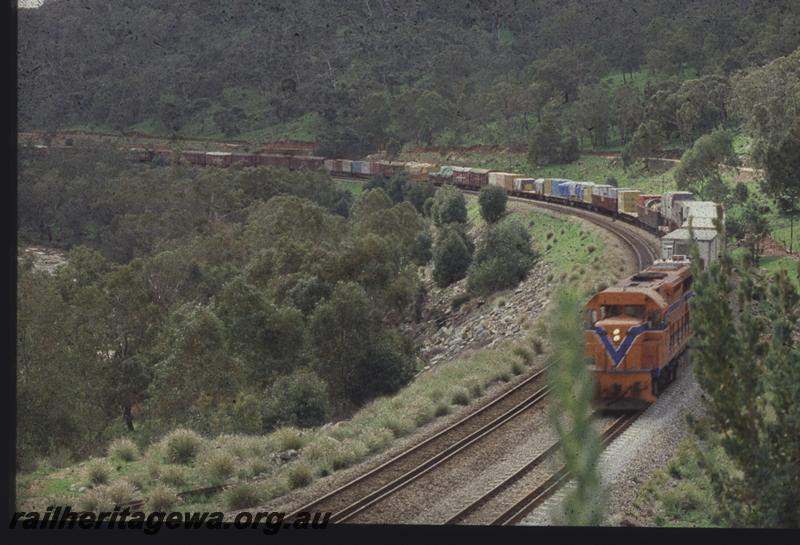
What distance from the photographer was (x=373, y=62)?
66562mm

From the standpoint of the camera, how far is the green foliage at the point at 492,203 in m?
43.1

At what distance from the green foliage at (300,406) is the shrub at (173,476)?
635 cm

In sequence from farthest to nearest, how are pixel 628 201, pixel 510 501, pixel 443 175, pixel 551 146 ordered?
pixel 443 175, pixel 551 146, pixel 628 201, pixel 510 501

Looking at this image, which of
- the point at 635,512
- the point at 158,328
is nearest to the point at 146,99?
the point at 158,328

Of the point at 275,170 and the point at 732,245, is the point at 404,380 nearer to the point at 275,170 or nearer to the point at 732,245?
the point at 732,245

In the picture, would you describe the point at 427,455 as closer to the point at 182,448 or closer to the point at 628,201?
the point at 182,448

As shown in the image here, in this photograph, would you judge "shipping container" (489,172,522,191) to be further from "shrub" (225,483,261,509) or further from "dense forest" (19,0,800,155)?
"shrub" (225,483,261,509)

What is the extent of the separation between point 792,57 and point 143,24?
1838 inches

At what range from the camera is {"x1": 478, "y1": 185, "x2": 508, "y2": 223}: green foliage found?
43062 mm

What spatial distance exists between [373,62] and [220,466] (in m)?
53.5

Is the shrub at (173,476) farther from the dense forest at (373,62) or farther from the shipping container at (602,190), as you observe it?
the dense forest at (373,62)

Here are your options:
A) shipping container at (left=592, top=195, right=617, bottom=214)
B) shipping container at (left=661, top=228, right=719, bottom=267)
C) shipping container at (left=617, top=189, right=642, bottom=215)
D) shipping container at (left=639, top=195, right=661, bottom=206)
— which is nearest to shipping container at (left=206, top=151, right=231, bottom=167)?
shipping container at (left=592, top=195, right=617, bottom=214)

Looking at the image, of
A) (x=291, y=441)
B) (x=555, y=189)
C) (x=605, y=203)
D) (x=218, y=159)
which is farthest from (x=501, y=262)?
(x=218, y=159)

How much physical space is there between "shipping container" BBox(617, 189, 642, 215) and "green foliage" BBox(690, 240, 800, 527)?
26.9 meters
